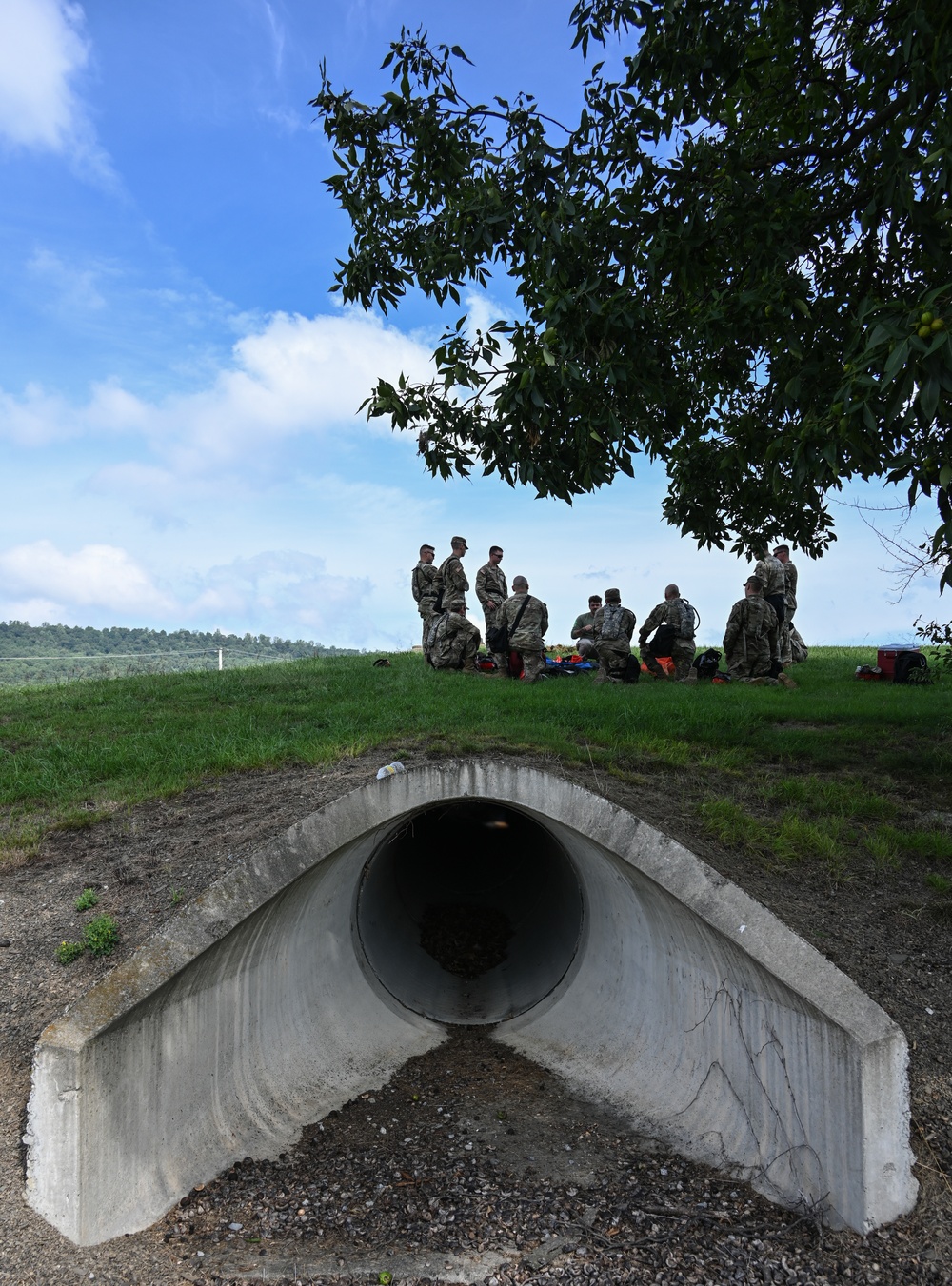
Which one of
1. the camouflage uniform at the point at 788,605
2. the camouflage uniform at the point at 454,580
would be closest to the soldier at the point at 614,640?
the camouflage uniform at the point at 454,580

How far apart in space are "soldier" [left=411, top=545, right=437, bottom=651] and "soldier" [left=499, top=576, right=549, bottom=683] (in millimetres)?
1935

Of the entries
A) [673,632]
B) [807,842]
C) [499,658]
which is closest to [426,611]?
[499,658]

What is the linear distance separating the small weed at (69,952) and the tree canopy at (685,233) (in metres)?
4.11

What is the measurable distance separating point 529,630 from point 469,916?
17.8 ft

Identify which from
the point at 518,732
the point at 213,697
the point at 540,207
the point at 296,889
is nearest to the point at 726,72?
the point at 540,207

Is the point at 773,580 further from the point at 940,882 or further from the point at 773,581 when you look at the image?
the point at 940,882

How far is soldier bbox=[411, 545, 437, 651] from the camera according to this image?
15.3m

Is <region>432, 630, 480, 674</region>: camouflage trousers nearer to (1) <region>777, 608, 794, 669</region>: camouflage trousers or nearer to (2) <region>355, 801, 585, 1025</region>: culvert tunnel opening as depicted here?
(2) <region>355, 801, 585, 1025</region>: culvert tunnel opening

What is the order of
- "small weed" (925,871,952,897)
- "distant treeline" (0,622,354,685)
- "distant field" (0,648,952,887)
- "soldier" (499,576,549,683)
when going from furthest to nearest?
"distant treeline" (0,622,354,685) < "soldier" (499,576,549,683) < "distant field" (0,648,952,887) < "small weed" (925,871,952,897)

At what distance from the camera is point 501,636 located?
1412cm

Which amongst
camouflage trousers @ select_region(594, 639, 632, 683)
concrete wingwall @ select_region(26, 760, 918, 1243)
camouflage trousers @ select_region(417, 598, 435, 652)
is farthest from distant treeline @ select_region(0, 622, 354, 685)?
concrete wingwall @ select_region(26, 760, 918, 1243)

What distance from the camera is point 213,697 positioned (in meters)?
12.4

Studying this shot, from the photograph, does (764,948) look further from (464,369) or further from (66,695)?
(66,695)

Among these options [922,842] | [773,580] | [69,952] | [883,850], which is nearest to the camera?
[69,952]
